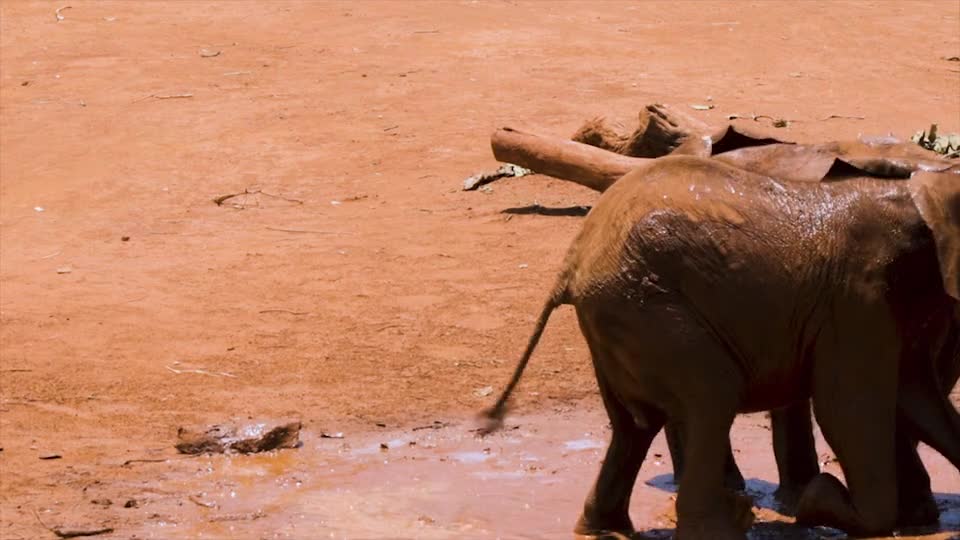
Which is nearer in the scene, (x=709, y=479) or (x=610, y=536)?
(x=709, y=479)

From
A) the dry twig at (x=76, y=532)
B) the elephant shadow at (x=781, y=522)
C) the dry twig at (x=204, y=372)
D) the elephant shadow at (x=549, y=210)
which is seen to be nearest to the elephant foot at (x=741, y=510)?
the elephant shadow at (x=781, y=522)

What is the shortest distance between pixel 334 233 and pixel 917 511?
5.70m

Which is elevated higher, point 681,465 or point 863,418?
point 863,418

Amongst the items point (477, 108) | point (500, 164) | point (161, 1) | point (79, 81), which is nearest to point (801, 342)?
point (500, 164)

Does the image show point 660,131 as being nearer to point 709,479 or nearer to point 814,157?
point 814,157

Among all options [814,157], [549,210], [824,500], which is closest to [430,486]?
[824,500]

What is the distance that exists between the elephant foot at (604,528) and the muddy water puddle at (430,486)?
0.12 meters

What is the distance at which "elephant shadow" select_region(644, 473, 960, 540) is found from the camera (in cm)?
711

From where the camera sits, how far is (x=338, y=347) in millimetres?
9953

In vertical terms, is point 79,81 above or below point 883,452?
below

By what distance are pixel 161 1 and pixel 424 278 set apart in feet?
32.6

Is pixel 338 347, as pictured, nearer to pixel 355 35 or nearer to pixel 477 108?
pixel 477 108

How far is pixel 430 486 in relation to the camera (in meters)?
7.94

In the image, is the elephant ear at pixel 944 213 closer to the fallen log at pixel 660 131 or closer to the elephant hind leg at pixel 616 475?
the elephant hind leg at pixel 616 475
